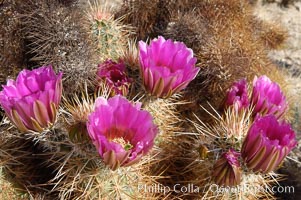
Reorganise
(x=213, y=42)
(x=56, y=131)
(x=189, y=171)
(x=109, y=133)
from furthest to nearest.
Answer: (x=213, y=42) → (x=189, y=171) → (x=56, y=131) → (x=109, y=133)

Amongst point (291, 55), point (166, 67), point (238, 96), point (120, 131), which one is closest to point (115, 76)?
point (166, 67)

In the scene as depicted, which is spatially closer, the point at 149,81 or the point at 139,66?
the point at 149,81

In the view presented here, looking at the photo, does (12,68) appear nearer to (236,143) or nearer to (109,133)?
(109,133)

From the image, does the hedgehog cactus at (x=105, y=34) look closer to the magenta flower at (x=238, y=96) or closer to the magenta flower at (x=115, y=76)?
the magenta flower at (x=115, y=76)

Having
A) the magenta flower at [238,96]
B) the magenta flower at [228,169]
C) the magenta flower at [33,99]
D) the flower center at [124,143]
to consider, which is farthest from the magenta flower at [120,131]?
the magenta flower at [238,96]

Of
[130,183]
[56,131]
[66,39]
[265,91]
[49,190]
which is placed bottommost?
[49,190]

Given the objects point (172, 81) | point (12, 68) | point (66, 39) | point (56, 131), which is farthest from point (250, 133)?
point (12, 68)
